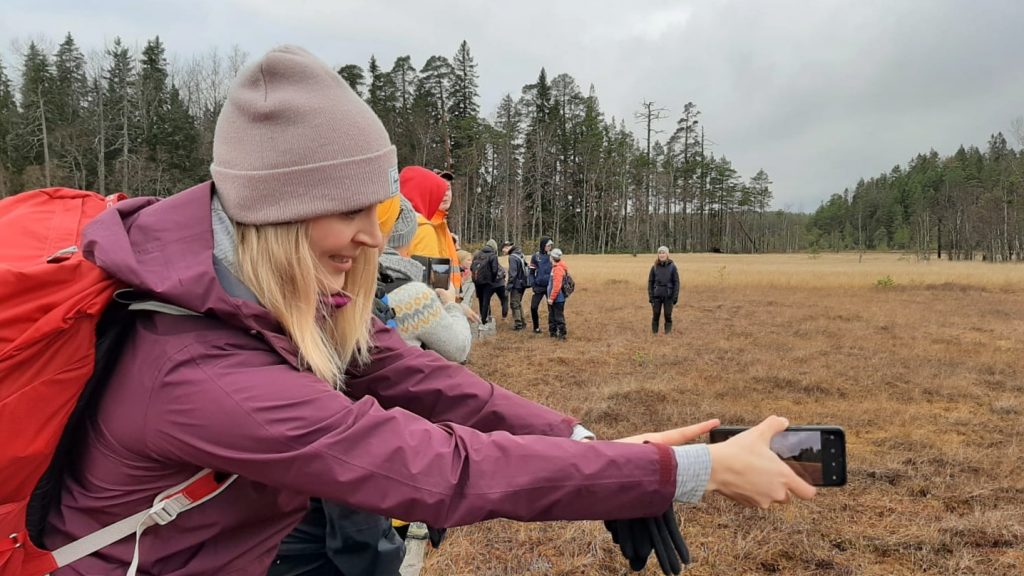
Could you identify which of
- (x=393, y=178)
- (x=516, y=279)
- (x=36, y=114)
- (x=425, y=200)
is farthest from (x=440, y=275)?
(x=36, y=114)

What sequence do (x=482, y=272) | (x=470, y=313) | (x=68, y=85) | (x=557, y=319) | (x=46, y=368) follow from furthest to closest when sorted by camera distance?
(x=68, y=85) < (x=557, y=319) < (x=482, y=272) < (x=470, y=313) < (x=46, y=368)

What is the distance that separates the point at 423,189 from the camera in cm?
475

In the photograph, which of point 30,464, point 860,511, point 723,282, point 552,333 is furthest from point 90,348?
point 723,282

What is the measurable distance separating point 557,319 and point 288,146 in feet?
40.5

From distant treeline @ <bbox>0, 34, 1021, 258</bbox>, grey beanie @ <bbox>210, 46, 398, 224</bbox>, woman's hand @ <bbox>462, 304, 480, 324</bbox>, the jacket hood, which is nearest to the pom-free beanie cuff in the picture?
grey beanie @ <bbox>210, 46, 398, 224</bbox>

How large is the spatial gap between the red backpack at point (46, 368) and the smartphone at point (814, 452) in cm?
116

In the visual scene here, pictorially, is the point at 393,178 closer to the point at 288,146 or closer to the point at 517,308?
the point at 288,146

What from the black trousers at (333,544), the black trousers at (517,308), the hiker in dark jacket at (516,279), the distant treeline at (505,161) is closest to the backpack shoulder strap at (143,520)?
the black trousers at (333,544)

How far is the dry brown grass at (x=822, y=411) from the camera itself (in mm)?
3951

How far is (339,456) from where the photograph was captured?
1015 mm

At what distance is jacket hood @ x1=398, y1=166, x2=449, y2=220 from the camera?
475cm

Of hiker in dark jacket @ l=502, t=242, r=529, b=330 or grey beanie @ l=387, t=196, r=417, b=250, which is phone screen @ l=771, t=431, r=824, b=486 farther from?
hiker in dark jacket @ l=502, t=242, r=529, b=330

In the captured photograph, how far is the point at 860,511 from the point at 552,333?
9219mm

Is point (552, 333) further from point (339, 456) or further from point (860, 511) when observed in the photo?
point (339, 456)
